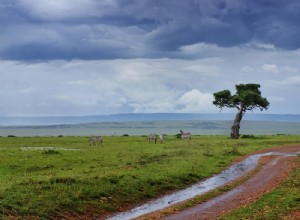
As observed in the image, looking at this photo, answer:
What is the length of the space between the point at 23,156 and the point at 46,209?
78.5 feet

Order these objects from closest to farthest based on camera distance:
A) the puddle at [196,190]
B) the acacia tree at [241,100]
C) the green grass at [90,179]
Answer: the green grass at [90,179] < the puddle at [196,190] < the acacia tree at [241,100]

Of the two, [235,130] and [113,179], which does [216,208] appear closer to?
[113,179]

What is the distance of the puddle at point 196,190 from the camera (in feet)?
80.2

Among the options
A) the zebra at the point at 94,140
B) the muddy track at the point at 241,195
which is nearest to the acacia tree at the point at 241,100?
the zebra at the point at 94,140

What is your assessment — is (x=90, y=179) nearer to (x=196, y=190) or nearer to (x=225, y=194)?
(x=196, y=190)

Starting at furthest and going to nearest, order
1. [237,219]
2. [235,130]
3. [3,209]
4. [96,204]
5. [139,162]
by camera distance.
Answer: [235,130]
[139,162]
[96,204]
[3,209]
[237,219]

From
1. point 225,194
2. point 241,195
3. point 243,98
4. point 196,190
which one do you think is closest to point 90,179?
point 196,190

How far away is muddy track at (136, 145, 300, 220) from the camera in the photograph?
2228 cm

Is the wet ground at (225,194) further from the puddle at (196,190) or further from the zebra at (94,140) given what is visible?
the zebra at (94,140)

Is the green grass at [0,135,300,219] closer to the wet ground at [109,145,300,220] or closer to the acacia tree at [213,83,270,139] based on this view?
the wet ground at [109,145,300,220]

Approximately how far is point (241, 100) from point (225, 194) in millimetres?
60101

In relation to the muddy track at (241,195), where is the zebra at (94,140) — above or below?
above

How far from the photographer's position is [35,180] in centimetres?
2736

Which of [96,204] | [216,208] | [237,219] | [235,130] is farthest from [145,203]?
[235,130]
